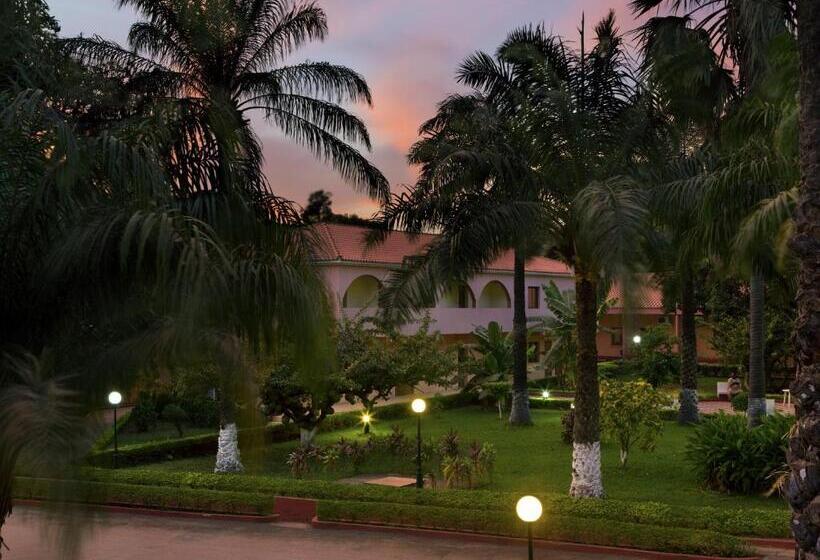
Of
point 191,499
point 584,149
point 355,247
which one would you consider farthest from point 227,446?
point 355,247

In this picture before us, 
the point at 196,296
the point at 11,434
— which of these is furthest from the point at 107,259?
the point at 11,434

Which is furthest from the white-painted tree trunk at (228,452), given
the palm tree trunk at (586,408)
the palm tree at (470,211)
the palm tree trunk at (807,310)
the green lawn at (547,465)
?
the palm tree trunk at (807,310)

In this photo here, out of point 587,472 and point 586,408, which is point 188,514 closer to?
point 587,472

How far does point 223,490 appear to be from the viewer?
14.6 m

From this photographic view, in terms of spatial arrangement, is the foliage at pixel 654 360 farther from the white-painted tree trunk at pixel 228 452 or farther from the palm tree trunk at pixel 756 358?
the white-painted tree trunk at pixel 228 452

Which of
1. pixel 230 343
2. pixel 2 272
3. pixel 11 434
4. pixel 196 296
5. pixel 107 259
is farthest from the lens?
pixel 2 272

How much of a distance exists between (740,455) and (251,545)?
28.8ft

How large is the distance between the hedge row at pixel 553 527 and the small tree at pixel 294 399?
182 inches

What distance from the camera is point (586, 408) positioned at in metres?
13.1

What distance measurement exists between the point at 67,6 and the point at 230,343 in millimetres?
7061

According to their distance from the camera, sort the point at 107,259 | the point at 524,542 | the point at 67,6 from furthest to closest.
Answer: the point at 524,542
the point at 67,6
the point at 107,259

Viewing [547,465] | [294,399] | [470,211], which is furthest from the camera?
[294,399]

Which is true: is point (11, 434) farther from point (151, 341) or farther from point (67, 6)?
point (67, 6)

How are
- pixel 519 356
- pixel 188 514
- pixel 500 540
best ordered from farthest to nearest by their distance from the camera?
pixel 519 356
pixel 188 514
pixel 500 540
